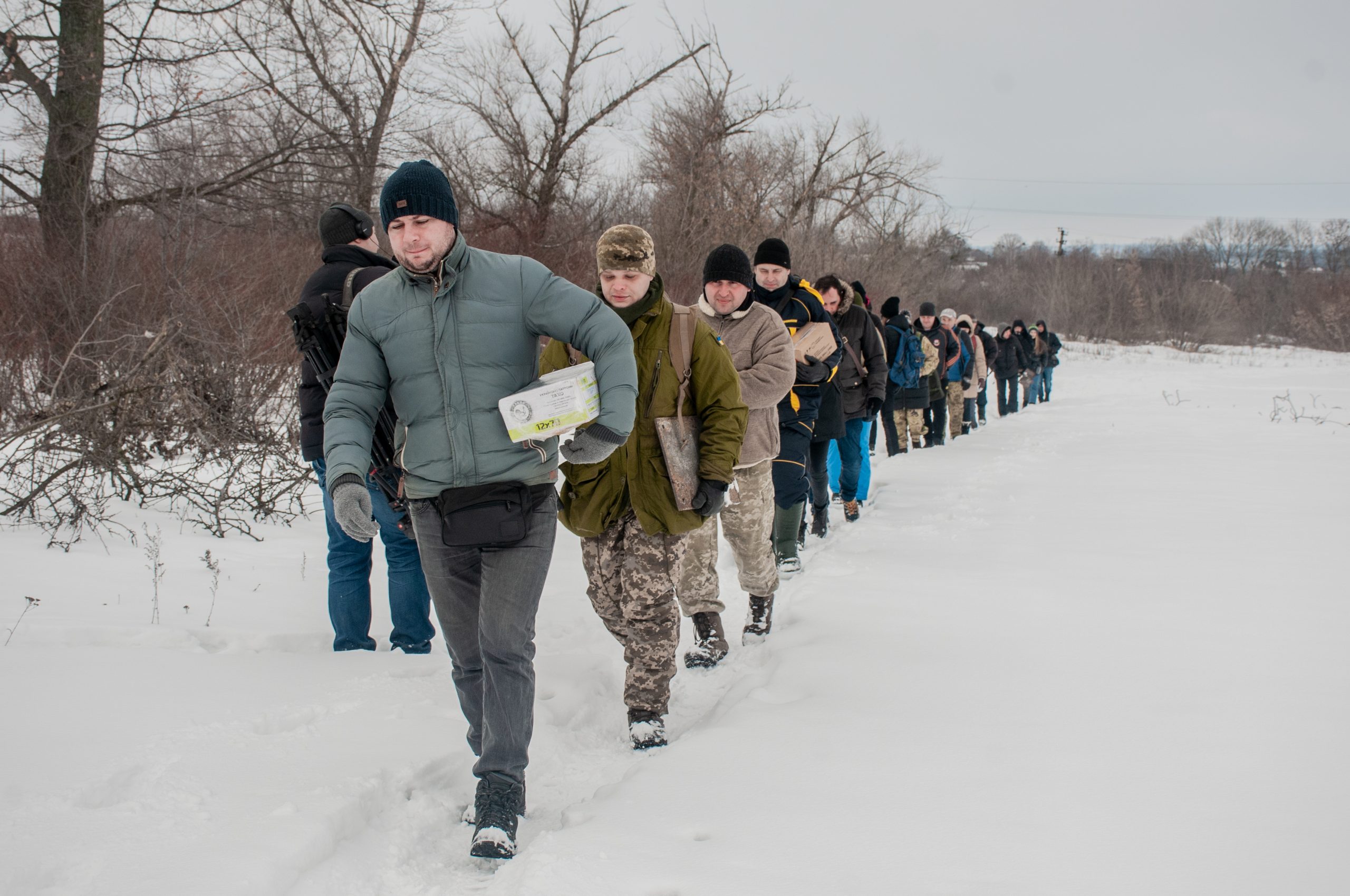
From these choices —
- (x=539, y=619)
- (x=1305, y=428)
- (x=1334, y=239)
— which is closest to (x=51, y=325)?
(x=539, y=619)

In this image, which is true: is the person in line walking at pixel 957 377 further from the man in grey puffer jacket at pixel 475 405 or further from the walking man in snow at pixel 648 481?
the man in grey puffer jacket at pixel 475 405

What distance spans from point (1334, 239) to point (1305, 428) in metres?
84.2

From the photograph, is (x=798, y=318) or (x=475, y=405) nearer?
(x=475, y=405)

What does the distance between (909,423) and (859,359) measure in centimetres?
500

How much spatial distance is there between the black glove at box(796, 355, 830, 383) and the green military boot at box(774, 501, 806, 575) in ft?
2.59

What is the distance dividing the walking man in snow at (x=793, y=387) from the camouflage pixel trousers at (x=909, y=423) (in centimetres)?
624

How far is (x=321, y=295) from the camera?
12.1ft

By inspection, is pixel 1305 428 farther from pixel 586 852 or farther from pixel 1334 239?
pixel 1334 239

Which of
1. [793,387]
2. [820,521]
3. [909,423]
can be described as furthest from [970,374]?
[793,387]

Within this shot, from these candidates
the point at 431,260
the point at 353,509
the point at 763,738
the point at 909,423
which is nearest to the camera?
the point at 353,509

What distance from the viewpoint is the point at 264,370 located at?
26.7 feet

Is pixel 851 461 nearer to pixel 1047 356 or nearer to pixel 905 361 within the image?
pixel 905 361

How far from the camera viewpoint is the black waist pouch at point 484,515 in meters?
2.69

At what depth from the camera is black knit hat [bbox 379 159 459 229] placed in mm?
Result: 2584
